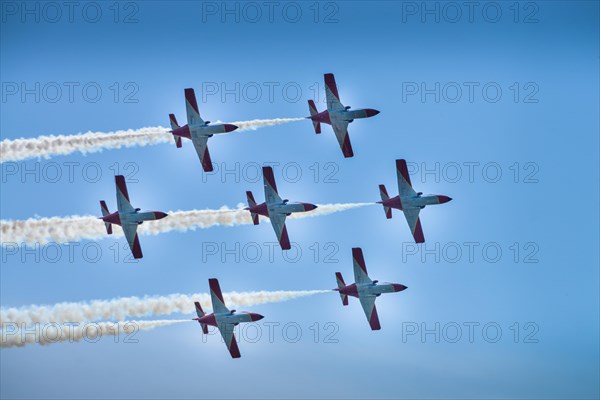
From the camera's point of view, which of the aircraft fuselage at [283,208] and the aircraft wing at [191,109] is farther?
the aircraft fuselage at [283,208]

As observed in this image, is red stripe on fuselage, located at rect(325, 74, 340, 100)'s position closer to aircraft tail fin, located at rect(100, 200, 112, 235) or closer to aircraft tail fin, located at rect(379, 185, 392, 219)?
aircraft tail fin, located at rect(379, 185, 392, 219)

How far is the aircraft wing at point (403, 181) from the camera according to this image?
9200cm

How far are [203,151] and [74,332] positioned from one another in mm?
15336

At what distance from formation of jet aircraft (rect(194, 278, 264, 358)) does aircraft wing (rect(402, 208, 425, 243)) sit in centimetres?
1332

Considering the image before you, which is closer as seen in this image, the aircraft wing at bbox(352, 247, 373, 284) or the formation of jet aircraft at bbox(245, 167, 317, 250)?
the formation of jet aircraft at bbox(245, 167, 317, 250)

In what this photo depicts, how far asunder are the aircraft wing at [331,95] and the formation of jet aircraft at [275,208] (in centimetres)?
648

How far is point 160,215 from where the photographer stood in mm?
85188

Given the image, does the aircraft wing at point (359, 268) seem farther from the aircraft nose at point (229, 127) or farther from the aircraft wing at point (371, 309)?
the aircraft nose at point (229, 127)

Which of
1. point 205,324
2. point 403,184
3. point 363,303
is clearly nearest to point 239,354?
point 205,324

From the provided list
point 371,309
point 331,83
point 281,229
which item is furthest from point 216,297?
point 331,83

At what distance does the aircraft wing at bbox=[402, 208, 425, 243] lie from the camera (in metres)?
92.0

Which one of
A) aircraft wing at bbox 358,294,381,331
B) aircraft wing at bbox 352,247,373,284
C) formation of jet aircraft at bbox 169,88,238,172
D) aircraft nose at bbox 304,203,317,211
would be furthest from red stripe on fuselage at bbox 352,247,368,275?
formation of jet aircraft at bbox 169,88,238,172

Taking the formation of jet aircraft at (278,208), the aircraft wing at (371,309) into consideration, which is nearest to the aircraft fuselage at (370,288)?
the formation of jet aircraft at (278,208)

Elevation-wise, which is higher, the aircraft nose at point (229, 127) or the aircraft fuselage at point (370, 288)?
the aircraft nose at point (229, 127)
